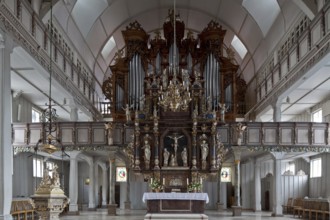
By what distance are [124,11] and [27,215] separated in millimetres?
16790

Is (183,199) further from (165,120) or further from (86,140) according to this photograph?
(86,140)

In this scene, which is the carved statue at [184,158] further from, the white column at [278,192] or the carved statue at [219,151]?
the white column at [278,192]

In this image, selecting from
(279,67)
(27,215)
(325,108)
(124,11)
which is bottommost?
(27,215)

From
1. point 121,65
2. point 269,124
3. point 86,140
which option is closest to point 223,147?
point 269,124

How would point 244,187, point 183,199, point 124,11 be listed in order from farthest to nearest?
point 244,187
point 124,11
point 183,199

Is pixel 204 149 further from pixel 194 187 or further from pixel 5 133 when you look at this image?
pixel 5 133

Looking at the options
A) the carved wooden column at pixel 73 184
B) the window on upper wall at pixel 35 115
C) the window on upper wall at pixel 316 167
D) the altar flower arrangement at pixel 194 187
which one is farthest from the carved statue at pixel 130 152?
the window on upper wall at pixel 316 167

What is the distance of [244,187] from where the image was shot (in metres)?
41.2

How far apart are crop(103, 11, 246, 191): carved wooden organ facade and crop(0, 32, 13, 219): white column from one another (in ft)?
28.8

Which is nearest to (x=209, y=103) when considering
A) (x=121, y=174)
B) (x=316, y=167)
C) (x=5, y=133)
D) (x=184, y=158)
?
(x=184, y=158)

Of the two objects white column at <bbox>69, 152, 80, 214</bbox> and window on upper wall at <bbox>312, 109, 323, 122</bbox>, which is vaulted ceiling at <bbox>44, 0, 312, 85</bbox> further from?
white column at <bbox>69, 152, 80, 214</bbox>

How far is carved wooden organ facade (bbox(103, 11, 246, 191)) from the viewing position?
27.2 metres

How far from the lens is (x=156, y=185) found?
1042 inches

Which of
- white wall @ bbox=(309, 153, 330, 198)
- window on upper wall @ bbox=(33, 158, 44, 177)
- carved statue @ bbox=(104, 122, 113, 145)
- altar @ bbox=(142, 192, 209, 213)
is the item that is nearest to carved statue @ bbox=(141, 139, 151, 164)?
carved statue @ bbox=(104, 122, 113, 145)
